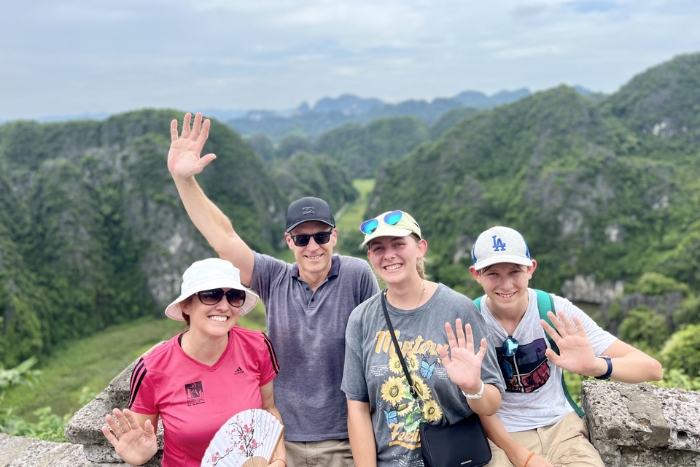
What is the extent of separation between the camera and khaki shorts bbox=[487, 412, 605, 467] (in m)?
3.09

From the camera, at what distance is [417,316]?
295 centimetres

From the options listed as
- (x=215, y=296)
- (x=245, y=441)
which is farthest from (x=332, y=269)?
(x=245, y=441)

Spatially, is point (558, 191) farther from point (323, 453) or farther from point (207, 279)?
point (207, 279)

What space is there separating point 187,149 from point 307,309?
4.92 ft

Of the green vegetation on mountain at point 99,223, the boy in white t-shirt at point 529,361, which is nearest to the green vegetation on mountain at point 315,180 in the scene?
the green vegetation on mountain at point 99,223

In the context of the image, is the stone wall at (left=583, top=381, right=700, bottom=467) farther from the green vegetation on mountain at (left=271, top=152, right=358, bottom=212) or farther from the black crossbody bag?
the green vegetation on mountain at (left=271, top=152, right=358, bottom=212)

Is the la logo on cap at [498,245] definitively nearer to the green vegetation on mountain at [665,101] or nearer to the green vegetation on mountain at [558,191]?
the green vegetation on mountain at [558,191]

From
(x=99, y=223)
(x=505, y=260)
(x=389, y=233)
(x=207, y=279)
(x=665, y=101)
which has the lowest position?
(x=505, y=260)

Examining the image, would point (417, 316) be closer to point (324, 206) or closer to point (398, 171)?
point (324, 206)

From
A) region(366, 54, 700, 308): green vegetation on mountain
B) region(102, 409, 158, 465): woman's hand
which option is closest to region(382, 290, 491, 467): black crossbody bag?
region(102, 409, 158, 465): woman's hand

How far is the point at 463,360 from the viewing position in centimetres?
266

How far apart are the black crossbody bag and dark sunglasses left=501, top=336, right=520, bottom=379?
0.42 metres

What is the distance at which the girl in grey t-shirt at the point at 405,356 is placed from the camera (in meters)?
2.83

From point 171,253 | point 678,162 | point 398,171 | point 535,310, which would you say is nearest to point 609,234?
point 678,162
